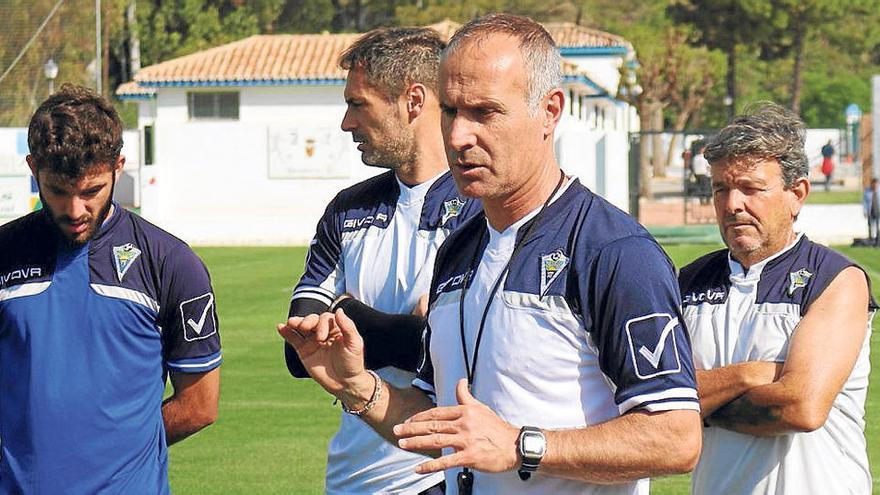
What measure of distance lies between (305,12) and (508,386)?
77492mm

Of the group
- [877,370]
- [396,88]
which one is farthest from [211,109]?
[396,88]

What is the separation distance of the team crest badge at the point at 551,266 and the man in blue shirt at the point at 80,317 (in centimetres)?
166

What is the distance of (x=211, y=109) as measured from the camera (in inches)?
1774

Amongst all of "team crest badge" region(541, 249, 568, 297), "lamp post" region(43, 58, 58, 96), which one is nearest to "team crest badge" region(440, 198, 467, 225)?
"team crest badge" region(541, 249, 568, 297)

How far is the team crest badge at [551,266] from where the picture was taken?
11.1 ft

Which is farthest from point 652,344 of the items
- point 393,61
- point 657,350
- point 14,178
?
point 14,178

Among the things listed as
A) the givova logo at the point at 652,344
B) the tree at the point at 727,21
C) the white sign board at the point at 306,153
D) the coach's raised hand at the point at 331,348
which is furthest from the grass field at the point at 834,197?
the givova logo at the point at 652,344

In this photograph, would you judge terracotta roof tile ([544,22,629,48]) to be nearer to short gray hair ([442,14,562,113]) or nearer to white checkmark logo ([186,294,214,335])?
white checkmark logo ([186,294,214,335])

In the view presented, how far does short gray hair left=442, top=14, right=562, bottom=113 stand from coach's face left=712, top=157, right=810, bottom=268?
1.12 metres

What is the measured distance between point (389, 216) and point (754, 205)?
1379mm

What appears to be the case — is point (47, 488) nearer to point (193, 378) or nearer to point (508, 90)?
point (193, 378)

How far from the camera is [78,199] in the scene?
4.54 metres

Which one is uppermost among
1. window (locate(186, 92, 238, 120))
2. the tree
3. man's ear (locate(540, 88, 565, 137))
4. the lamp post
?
the tree

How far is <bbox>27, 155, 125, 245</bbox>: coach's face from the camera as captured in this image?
453 cm
